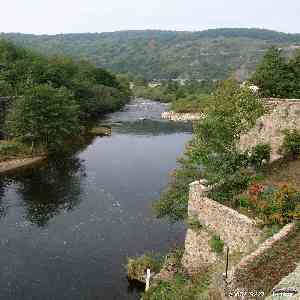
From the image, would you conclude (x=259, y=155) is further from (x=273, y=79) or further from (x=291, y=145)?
(x=273, y=79)

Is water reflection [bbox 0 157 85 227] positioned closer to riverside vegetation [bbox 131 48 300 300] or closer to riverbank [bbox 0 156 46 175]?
riverbank [bbox 0 156 46 175]

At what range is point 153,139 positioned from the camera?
64.9 metres

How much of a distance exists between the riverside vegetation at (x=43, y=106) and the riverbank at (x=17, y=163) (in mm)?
1306

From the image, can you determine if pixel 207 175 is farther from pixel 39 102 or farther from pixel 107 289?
pixel 39 102

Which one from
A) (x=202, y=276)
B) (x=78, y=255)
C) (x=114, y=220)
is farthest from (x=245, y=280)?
(x=114, y=220)

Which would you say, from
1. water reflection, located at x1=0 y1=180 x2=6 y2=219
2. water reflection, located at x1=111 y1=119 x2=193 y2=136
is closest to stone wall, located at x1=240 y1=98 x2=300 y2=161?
water reflection, located at x1=0 y1=180 x2=6 y2=219

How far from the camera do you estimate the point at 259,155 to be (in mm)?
22047

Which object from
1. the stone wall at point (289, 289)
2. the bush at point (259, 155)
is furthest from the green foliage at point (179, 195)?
the stone wall at point (289, 289)

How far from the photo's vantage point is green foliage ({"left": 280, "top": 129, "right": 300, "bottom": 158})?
22703 mm

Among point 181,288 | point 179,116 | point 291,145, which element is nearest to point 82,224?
point 181,288

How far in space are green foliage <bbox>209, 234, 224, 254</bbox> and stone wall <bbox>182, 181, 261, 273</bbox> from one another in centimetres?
15

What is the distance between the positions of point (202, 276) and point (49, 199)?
23987 millimetres

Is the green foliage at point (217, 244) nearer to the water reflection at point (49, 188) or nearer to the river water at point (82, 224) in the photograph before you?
the river water at point (82, 224)

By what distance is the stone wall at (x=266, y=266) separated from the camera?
40.2 ft
